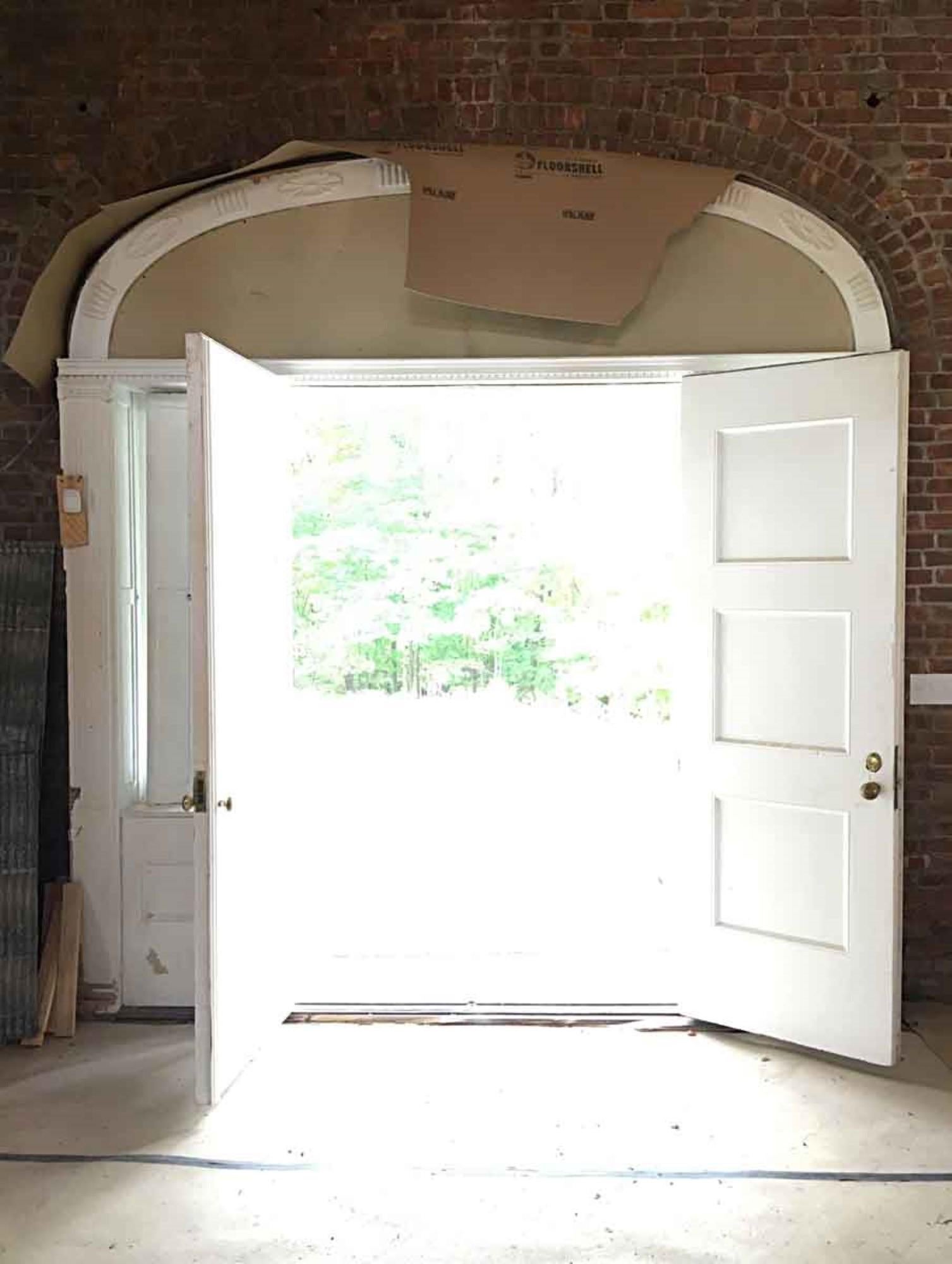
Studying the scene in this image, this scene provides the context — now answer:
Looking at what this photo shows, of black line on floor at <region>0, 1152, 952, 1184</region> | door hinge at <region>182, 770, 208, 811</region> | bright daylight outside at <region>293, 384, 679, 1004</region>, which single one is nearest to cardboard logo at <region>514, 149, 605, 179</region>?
door hinge at <region>182, 770, 208, 811</region>

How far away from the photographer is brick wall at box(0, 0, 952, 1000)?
4188 mm

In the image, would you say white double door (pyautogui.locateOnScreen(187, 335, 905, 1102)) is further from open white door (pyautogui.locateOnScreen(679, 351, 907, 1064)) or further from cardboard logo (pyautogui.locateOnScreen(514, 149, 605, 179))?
cardboard logo (pyautogui.locateOnScreen(514, 149, 605, 179))

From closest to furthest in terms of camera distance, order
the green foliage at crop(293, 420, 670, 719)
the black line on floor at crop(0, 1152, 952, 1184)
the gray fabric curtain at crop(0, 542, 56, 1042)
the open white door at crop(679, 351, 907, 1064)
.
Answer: the black line on floor at crop(0, 1152, 952, 1184) → the open white door at crop(679, 351, 907, 1064) → the gray fabric curtain at crop(0, 542, 56, 1042) → the green foliage at crop(293, 420, 670, 719)

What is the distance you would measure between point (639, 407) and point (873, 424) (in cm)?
492

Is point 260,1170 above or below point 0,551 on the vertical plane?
below

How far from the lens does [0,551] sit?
4.26m

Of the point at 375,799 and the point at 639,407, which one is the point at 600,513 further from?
the point at 375,799

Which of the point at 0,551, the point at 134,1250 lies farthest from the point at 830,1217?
the point at 0,551

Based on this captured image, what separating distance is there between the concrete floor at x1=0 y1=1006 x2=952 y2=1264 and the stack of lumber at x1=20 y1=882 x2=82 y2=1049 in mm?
68

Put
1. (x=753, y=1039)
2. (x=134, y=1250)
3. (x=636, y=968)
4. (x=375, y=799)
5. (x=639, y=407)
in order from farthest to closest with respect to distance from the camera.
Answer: (x=639, y=407) < (x=375, y=799) < (x=636, y=968) < (x=753, y=1039) < (x=134, y=1250)

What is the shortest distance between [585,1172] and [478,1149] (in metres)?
0.31

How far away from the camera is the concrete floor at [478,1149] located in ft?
9.37

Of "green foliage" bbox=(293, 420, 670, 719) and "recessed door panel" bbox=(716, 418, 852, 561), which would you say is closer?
"recessed door panel" bbox=(716, 418, 852, 561)

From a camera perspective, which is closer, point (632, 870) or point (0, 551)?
point (0, 551)
